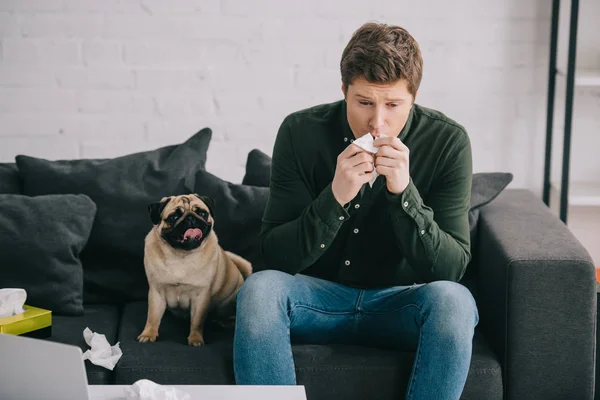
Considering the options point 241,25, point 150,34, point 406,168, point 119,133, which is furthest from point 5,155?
point 406,168

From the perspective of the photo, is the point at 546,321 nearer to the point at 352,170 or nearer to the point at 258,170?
the point at 352,170

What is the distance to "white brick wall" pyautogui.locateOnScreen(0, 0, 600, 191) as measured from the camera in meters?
2.82

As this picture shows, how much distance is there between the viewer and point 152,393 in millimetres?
1390

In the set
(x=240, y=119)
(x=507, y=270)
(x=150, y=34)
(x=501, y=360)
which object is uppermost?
(x=150, y=34)

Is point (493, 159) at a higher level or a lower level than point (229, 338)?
higher

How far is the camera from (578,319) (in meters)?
1.99

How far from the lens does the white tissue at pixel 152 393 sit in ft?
4.54

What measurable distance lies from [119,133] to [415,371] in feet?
4.86

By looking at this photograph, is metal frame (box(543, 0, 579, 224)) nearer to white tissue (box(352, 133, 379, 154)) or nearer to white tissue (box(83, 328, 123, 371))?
white tissue (box(352, 133, 379, 154))

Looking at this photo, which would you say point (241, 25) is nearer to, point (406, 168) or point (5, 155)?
point (5, 155)

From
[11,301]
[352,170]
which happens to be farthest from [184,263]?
[352,170]

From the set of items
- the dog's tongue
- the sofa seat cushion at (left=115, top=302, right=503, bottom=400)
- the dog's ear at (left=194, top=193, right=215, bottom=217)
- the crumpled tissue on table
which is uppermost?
the crumpled tissue on table

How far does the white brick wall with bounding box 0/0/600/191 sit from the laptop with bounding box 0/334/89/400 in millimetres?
1691

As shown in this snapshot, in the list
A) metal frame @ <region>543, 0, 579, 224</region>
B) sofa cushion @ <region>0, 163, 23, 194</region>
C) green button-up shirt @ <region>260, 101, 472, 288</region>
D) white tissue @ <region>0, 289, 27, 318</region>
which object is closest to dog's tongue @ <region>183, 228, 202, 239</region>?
green button-up shirt @ <region>260, 101, 472, 288</region>
